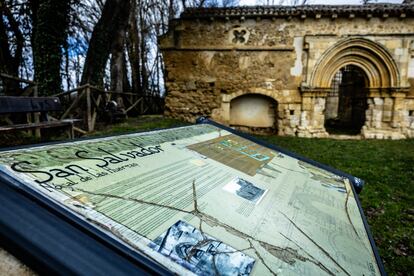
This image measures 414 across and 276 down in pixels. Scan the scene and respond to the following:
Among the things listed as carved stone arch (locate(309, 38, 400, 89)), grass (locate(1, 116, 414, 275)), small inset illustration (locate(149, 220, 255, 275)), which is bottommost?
→ grass (locate(1, 116, 414, 275))

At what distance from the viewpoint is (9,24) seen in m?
7.72

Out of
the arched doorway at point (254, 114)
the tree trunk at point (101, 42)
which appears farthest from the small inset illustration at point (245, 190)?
the arched doorway at point (254, 114)

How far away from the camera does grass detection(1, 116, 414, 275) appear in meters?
2.49

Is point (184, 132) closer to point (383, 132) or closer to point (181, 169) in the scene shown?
point (181, 169)

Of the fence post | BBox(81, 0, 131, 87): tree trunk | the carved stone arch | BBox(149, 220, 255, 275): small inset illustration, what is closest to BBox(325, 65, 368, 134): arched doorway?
the carved stone arch

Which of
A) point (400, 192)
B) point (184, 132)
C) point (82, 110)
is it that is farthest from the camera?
point (82, 110)

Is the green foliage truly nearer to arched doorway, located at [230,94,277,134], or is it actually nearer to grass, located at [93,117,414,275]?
grass, located at [93,117,414,275]

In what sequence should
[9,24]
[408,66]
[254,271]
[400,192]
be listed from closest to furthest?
[254,271]
[400,192]
[9,24]
[408,66]

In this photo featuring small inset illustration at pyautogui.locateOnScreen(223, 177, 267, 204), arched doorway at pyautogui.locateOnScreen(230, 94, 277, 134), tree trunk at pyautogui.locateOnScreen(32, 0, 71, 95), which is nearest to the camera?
small inset illustration at pyautogui.locateOnScreen(223, 177, 267, 204)

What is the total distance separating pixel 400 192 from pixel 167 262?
4.62 m

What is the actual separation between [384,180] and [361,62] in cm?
583

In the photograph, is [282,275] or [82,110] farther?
[82,110]

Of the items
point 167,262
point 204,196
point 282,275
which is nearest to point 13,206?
point 167,262

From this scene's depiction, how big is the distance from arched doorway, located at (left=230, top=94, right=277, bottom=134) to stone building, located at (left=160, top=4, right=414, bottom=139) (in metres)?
0.10
